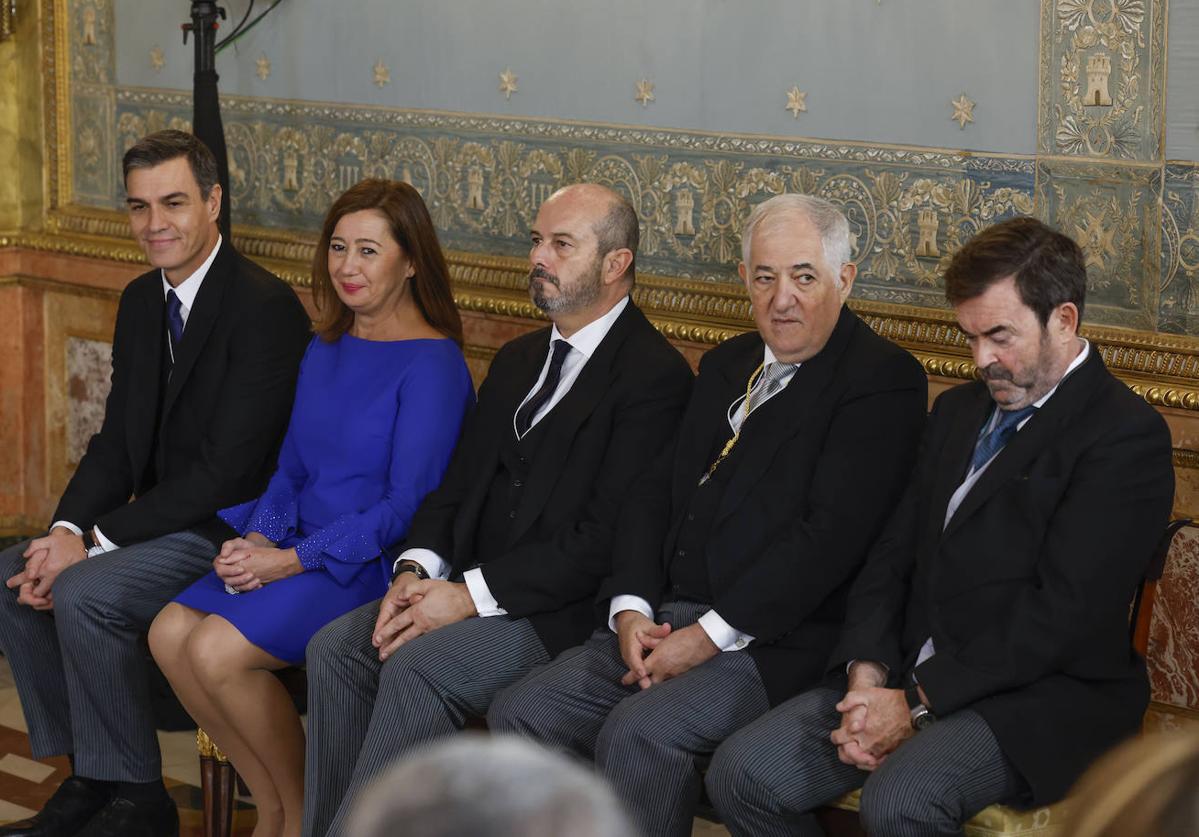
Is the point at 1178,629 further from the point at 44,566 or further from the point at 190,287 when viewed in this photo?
the point at 44,566

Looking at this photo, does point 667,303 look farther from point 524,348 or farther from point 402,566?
point 402,566

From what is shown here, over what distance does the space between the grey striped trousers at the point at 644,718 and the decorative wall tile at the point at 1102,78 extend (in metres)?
1.50

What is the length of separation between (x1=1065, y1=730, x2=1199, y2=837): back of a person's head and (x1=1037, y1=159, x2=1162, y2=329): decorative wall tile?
3110 mm

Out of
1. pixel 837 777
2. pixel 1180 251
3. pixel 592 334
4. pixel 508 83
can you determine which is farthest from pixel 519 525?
pixel 508 83

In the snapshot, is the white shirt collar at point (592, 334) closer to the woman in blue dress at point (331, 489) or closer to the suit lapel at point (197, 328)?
the woman in blue dress at point (331, 489)

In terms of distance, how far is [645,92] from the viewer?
4.99 meters

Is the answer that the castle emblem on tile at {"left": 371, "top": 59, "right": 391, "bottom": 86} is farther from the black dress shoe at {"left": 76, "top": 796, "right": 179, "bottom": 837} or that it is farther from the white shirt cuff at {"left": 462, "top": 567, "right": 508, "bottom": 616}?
the black dress shoe at {"left": 76, "top": 796, "right": 179, "bottom": 837}

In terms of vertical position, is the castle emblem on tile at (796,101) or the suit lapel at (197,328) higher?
the castle emblem on tile at (796,101)

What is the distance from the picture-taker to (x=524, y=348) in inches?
171

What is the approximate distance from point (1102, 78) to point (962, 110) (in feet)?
1.25

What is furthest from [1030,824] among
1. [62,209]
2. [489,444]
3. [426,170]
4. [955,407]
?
[62,209]

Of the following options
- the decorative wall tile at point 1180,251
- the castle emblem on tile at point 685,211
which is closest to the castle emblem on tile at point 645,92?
the castle emblem on tile at point 685,211

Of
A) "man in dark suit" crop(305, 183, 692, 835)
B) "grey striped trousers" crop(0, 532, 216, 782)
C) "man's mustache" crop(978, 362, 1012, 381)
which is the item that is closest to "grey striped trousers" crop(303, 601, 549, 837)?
"man in dark suit" crop(305, 183, 692, 835)

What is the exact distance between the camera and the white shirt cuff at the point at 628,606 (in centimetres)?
381
